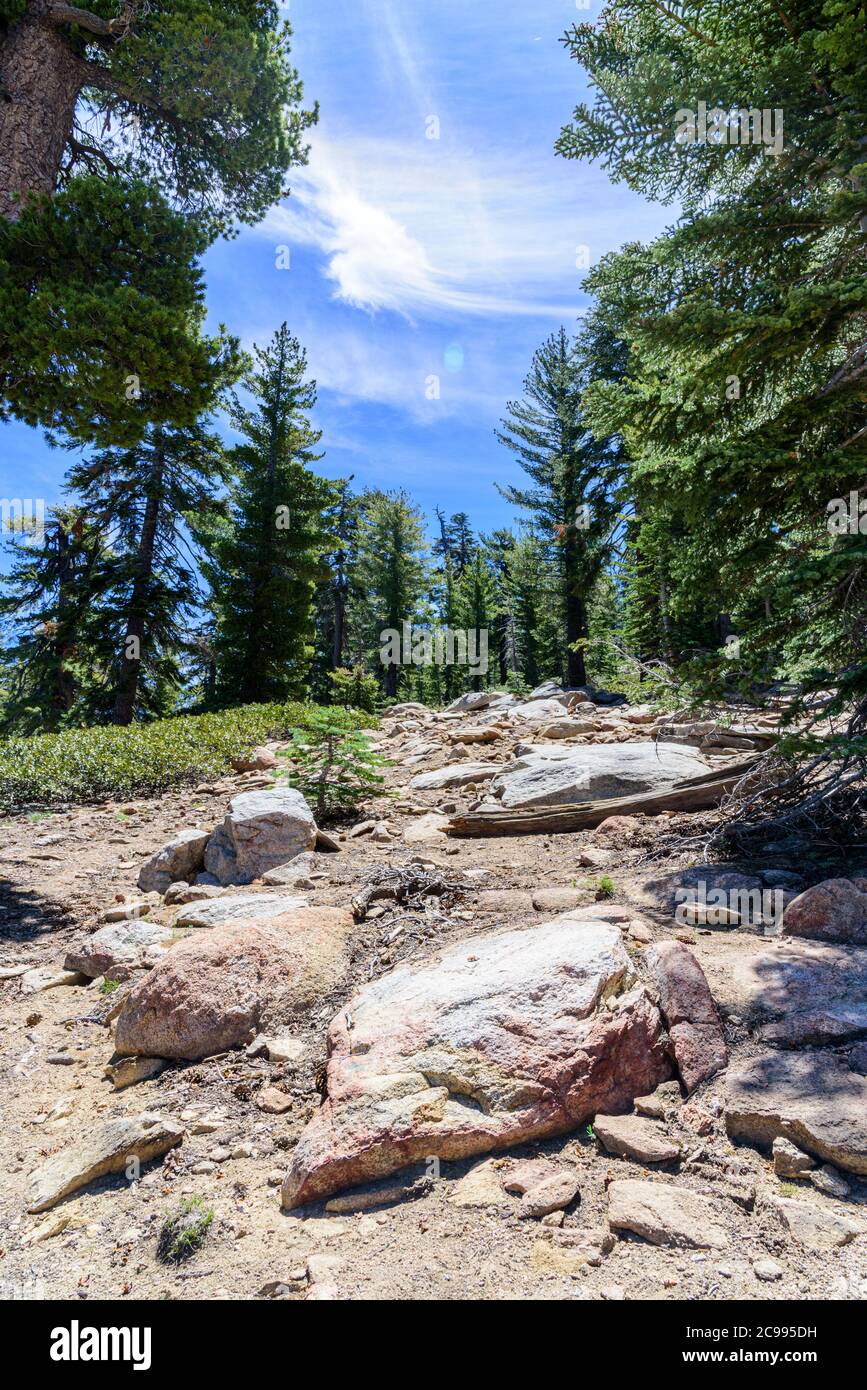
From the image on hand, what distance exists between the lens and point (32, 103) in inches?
246

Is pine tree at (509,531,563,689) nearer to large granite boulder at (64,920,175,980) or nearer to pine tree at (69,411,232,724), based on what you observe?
pine tree at (69,411,232,724)

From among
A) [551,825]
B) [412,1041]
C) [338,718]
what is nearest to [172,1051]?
[412,1041]

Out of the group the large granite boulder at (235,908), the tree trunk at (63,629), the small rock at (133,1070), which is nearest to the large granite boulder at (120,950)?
the large granite boulder at (235,908)

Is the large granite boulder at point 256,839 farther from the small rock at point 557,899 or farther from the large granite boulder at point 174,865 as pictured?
the small rock at point 557,899

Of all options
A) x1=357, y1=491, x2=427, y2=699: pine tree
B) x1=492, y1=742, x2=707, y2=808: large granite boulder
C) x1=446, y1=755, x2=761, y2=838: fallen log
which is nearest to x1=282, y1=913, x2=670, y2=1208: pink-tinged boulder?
x1=446, y1=755, x2=761, y2=838: fallen log

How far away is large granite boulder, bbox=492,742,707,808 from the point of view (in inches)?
258

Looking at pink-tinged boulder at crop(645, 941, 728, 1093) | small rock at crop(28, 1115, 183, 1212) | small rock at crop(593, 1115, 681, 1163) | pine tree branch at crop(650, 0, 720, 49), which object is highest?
pine tree branch at crop(650, 0, 720, 49)

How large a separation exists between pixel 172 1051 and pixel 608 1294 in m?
2.27

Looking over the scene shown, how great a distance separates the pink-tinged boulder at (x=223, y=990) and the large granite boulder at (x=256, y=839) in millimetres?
1731

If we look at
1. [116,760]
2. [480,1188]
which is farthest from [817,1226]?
[116,760]

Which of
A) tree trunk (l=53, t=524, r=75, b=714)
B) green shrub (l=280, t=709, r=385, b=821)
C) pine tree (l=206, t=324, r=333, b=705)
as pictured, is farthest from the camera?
pine tree (l=206, t=324, r=333, b=705)

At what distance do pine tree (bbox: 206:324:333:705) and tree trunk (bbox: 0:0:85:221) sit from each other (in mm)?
12424

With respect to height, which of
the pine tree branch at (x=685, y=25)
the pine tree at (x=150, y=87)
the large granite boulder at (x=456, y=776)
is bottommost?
the large granite boulder at (x=456, y=776)

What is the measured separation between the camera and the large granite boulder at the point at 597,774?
6547 mm
